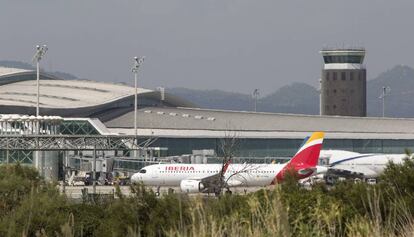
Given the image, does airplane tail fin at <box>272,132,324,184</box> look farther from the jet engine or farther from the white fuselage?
the jet engine

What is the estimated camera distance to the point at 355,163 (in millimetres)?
137125

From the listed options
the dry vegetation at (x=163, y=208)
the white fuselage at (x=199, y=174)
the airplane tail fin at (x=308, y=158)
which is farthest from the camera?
the airplane tail fin at (x=308, y=158)

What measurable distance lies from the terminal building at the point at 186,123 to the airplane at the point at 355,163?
16931mm

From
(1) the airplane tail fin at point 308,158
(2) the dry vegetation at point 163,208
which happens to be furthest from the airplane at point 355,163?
(2) the dry vegetation at point 163,208

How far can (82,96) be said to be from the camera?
177125 mm

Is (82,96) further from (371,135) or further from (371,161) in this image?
(371,161)

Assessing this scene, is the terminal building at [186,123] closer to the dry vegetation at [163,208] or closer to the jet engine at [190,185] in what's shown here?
the jet engine at [190,185]

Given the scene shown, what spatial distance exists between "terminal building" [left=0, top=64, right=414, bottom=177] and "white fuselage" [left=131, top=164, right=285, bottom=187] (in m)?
48.5

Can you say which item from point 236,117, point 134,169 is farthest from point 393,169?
point 236,117

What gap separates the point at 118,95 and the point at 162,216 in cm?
13970

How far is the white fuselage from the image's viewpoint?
10488 centimetres

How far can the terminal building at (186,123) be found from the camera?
162 meters

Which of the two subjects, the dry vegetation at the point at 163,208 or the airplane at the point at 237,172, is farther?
the airplane at the point at 237,172

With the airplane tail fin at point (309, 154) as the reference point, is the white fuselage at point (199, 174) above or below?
below
